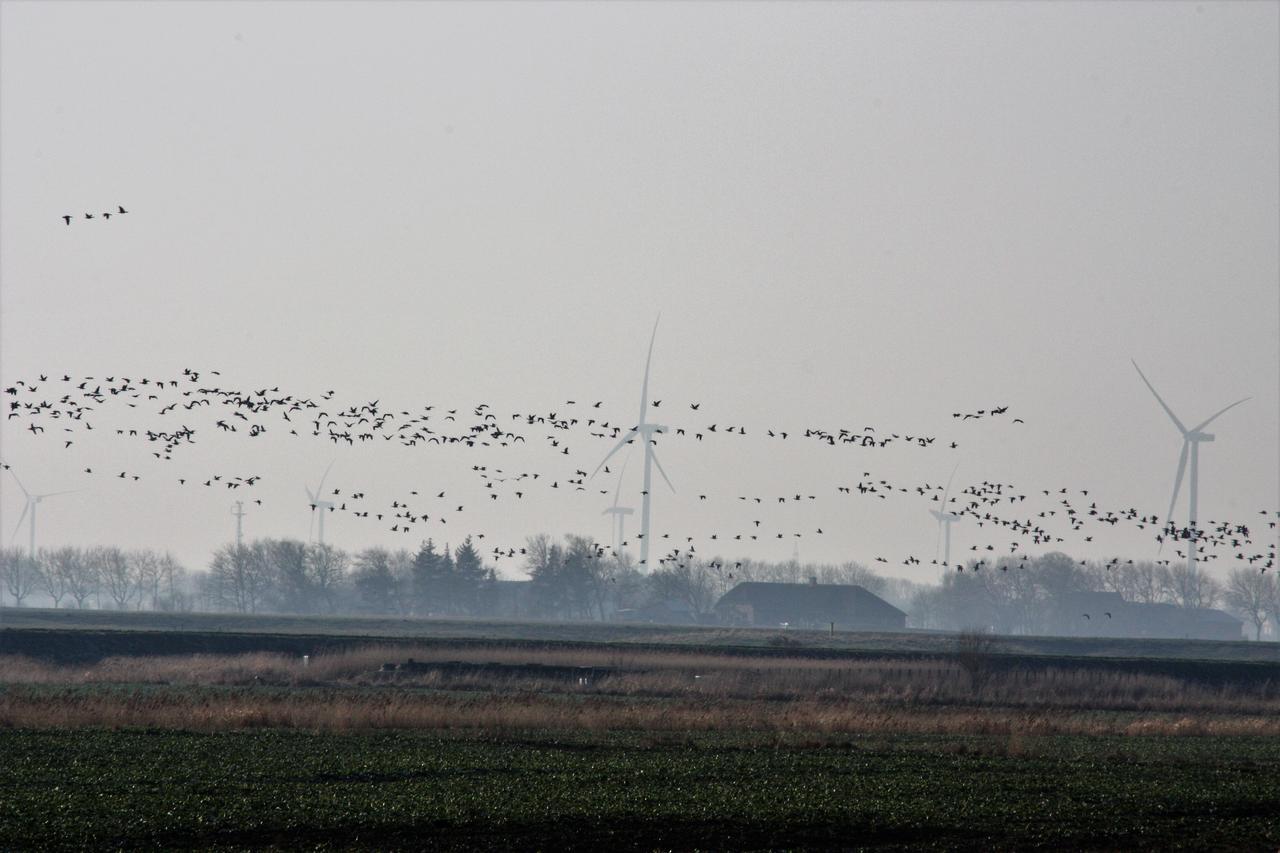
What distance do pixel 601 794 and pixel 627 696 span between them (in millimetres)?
35999

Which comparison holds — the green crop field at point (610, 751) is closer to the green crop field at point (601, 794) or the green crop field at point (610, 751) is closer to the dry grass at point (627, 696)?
the green crop field at point (601, 794)

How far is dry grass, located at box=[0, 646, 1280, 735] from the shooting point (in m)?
56.7

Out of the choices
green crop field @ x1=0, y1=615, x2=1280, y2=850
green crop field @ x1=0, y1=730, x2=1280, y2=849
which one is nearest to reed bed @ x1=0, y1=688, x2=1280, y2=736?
green crop field @ x1=0, y1=615, x2=1280, y2=850

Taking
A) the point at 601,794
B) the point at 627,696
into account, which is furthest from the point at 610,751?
the point at 627,696

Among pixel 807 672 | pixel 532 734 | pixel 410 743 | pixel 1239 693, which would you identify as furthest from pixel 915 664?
pixel 410 743

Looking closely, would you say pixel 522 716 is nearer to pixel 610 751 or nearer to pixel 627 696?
pixel 610 751

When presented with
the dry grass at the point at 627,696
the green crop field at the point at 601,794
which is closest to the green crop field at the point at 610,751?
the green crop field at the point at 601,794

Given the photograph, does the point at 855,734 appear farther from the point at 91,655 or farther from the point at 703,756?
the point at 91,655

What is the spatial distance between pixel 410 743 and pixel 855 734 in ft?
54.7

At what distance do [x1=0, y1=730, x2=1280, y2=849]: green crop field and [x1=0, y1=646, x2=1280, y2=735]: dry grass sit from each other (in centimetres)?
512

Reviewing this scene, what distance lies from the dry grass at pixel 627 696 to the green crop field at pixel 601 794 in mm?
5122

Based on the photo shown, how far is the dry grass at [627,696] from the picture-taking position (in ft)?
186

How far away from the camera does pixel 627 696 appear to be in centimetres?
7400

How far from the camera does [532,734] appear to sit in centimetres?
5397
